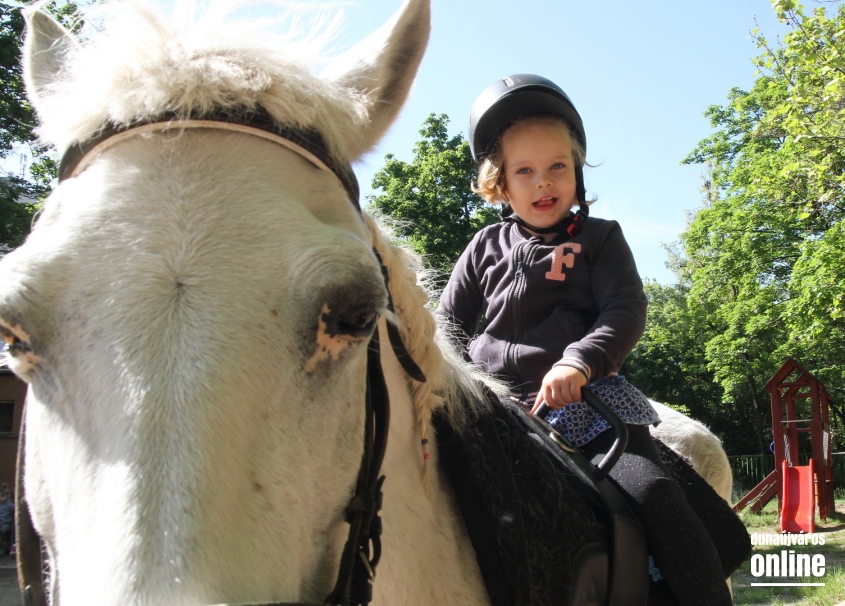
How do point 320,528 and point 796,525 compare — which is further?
point 796,525

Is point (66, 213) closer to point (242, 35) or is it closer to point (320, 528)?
point (242, 35)

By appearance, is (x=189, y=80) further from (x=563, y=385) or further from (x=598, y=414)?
(x=598, y=414)

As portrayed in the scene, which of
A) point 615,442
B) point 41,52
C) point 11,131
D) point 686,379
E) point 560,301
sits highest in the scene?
point 11,131

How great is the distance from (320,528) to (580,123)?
227cm

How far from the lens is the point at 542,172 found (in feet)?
9.98

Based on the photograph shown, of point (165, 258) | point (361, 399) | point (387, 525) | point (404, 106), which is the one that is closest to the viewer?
point (165, 258)

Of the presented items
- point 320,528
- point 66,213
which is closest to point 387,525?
point 320,528

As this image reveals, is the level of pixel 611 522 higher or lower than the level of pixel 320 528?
lower

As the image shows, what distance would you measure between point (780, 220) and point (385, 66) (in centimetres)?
2621

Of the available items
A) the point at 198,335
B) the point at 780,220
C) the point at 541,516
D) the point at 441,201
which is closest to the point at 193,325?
the point at 198,335

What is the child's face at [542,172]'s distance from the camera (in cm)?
304

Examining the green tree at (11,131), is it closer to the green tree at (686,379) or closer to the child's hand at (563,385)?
the child's hand at (563,385)

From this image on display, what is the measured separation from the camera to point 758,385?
38.2m

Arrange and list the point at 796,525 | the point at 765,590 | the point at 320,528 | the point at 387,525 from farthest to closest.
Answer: the point at 796,525 → the point at 765,590 → the point at 387,525 → the point at 320,528
